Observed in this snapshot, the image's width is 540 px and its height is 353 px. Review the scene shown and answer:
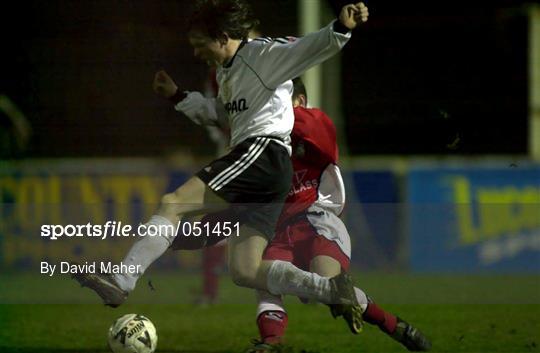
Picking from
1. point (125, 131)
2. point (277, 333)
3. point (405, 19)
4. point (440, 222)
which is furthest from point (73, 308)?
point (405, 19)

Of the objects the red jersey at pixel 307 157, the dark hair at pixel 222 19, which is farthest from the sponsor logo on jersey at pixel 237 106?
the red jersey at pixel 307 157

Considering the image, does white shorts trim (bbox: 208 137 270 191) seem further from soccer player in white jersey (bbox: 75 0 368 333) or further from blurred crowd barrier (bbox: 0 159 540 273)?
blurred crowd barrier (bbox: 0 159 540 273)

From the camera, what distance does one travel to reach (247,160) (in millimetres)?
5012

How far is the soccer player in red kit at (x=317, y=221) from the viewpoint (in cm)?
536

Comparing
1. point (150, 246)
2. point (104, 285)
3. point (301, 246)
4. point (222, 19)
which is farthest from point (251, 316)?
point (222, 19)

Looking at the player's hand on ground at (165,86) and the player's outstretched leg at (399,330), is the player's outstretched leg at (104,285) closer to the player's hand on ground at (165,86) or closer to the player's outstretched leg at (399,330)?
the player's hand on ground at (165,86)

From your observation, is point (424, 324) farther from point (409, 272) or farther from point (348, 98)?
point (348, 98)

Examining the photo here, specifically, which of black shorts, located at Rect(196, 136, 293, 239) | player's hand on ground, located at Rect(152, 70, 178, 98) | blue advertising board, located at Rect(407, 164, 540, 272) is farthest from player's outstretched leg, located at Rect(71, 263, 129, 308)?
blue advertising board, located at Rect(407, 164, 540, 272)

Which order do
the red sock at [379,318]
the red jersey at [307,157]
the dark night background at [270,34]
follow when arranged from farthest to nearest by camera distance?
1. the dark night background at [270,34]
2. the red jersey at [307,157]
3. the red sock at [379,318]

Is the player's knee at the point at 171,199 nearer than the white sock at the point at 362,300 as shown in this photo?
Yes

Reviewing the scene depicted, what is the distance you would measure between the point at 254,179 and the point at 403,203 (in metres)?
5.45

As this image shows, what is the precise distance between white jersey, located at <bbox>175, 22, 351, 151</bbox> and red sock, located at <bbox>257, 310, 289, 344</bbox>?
78cm

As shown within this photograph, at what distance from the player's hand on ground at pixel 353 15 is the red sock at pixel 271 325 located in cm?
138

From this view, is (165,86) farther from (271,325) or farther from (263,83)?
(271,325)
